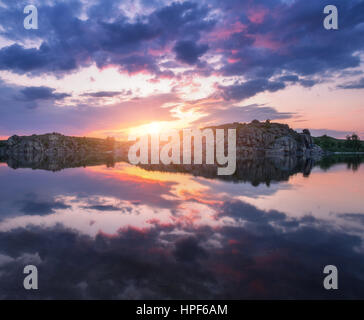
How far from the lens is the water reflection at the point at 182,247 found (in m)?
9.85

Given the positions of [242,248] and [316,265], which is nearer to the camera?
[316,265]

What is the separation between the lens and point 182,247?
1398 cm

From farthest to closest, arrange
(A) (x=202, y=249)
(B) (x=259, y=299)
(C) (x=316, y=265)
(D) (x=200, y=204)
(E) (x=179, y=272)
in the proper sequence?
1. (D) (x=200, y=204)
2. (A) (x=202, y=249)
3. (C) (x=316, y=265)
4. (E) (x=179, y=272)
5. (B) (x=259, y=299)

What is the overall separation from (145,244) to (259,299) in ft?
25.9

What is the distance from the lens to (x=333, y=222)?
62.1 ft

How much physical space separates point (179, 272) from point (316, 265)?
299 inches

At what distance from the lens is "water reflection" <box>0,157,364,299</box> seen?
9852mm

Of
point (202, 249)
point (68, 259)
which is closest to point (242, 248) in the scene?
point (202, 249)

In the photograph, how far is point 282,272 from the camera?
1107 centimetres

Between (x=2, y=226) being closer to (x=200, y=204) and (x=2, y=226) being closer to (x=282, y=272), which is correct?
(x=200, y=204)
